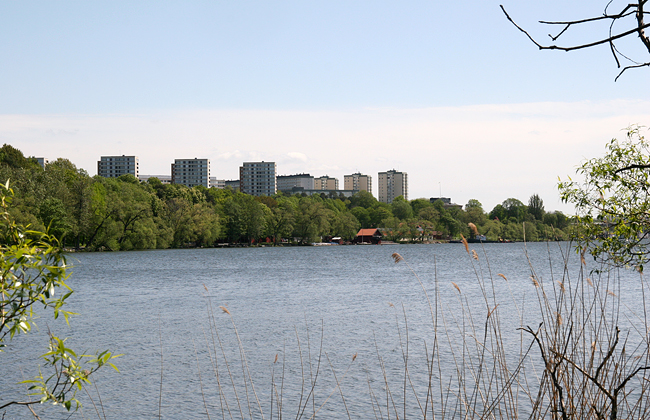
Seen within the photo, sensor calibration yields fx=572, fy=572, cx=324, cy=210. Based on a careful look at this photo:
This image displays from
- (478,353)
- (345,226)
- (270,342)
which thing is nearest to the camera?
(478,353)

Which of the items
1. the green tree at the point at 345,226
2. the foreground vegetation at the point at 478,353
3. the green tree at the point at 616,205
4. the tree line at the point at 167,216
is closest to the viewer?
the foreground vegetation at the point at 478,353

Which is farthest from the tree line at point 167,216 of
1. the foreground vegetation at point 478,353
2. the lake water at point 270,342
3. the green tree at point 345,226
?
the foreground vegetation at point 478,353

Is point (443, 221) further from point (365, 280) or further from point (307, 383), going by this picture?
point (307, 383)

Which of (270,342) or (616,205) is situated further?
(270,342)

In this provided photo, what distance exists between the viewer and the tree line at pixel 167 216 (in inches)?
2406

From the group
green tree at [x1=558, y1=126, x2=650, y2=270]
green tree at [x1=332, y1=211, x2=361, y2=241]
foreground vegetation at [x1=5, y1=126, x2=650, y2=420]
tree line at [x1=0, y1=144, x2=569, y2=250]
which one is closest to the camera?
foreground vegetation at [x1=5, y1=126, x2=650, y2=420]

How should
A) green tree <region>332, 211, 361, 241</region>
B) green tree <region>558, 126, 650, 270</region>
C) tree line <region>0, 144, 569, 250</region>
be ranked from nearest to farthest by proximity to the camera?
green tree <region>558, 126, 650, 270</region>, tree line <region>0, 144, 569, 250</region>, green tree <region>332, 211, 361, 241</region>

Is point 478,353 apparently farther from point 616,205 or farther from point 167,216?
point 167,216

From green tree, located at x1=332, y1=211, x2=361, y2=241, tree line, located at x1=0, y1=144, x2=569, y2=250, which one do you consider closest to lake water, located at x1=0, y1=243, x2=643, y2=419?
tree line, located at x1=0, y1=144, x2=569, y2=250

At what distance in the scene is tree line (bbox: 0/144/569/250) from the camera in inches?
2406

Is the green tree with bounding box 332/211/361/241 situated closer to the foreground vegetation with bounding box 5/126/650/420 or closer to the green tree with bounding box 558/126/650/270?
the foreground vegetation with bounding box 5/126/650/420

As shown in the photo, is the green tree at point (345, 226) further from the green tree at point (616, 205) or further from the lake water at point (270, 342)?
the green tree at point (616, 205)

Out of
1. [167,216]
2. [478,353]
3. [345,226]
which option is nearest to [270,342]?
[478,353]

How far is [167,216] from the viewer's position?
8175 cm
